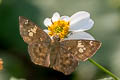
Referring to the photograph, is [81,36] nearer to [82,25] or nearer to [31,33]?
[82,25]

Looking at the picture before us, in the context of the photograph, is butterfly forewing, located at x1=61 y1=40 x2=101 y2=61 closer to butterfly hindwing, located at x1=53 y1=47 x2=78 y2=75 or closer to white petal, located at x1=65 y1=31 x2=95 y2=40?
butterfly hindwing, located at x1=53 y1=47 x2=78 y2=75

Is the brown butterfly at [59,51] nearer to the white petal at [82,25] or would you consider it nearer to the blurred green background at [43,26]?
the white petal at [82,25]

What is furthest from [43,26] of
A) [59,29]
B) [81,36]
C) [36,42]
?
[36,42]

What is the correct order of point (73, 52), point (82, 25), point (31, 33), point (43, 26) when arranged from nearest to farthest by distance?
1. point (73, 52)
2. point (31, 33)
3. point (82, 25)
4. point (43, 26)

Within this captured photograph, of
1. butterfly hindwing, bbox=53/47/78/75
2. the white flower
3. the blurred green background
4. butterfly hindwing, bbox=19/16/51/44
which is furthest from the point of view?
the blurred green background

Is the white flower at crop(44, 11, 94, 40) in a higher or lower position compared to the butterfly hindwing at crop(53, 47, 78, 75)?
higher

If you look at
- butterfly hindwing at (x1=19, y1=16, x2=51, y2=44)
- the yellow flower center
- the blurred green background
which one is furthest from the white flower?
the blurred green background

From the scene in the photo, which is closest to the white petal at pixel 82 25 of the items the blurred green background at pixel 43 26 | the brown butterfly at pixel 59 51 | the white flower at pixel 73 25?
the white flower at pixel 73 25
